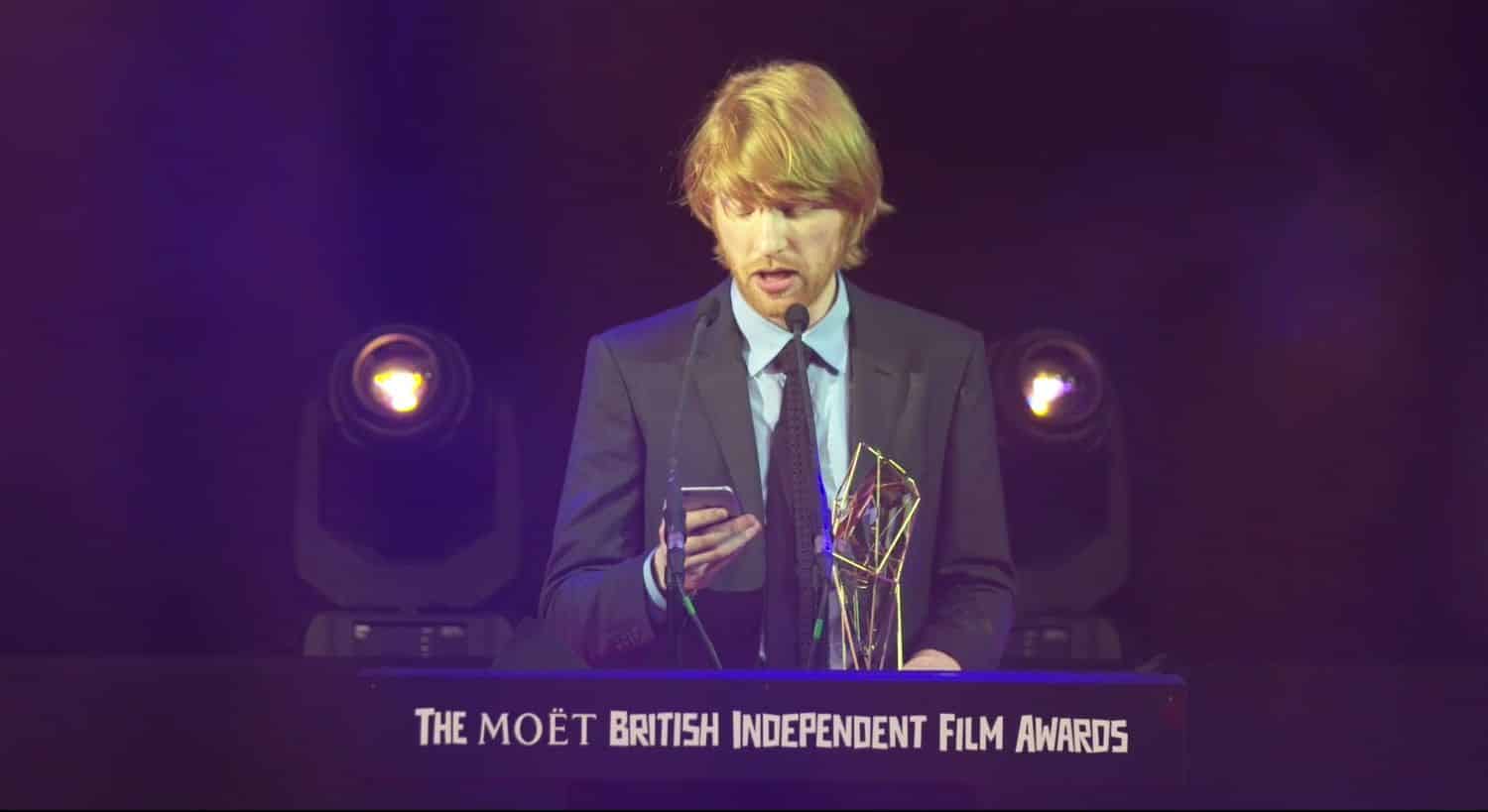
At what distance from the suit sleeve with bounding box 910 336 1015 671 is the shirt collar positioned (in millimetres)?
272

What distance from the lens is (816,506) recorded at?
2814 millimetres

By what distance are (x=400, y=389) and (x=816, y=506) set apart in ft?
4.24

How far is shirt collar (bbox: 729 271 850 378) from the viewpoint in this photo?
3209 millimetres

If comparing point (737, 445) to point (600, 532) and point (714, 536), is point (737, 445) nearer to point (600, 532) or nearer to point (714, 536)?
A: point (600, 532)

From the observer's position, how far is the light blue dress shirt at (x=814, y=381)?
10.4ft

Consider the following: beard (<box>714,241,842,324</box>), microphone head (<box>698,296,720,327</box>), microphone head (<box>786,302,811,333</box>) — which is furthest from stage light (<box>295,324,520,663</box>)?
microphone head (<box>786,302,811,333</box>)

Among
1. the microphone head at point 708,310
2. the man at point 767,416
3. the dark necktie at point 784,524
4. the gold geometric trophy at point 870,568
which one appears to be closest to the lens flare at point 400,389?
the man at point 767,416

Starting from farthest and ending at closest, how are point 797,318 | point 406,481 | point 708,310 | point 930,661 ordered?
point 406,481 → point 708,310 → point 930,661 → point 797,318

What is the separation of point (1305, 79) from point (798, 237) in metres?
1.38

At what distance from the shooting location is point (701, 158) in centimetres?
364

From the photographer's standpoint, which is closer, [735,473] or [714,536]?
[714,536]

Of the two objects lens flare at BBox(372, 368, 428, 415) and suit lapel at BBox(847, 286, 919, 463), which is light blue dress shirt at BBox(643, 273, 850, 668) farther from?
lens flare at BBox(372, 368, 428, 415)

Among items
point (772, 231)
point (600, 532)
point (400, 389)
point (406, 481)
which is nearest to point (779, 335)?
point (772, 231)

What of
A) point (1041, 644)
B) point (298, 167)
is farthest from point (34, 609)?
point (1041, 644)
